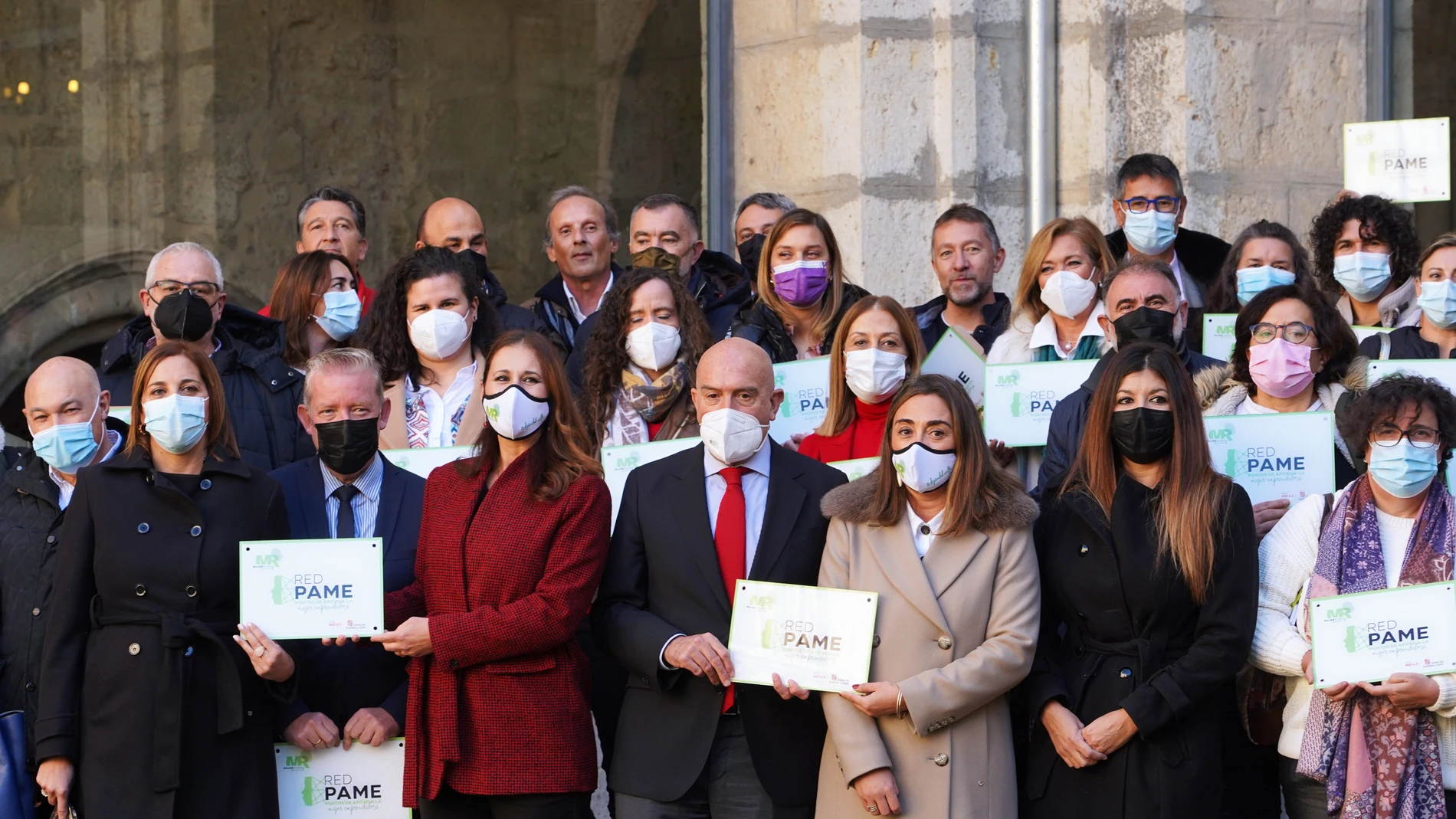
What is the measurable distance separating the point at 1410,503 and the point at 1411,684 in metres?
0.60

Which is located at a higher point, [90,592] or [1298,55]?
[1298,55]

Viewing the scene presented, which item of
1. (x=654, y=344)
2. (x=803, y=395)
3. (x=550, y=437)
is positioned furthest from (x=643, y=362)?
(x=550, y=437)

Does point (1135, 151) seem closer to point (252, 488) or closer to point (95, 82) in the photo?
point (252, 488)

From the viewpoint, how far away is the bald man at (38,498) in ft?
19.2

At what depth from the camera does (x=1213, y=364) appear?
21.0ft

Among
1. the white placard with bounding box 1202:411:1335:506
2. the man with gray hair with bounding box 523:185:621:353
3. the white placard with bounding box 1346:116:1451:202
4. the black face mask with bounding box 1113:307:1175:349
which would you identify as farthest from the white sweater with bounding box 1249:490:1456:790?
the man with gray hair with bounding box 523:185:621:353

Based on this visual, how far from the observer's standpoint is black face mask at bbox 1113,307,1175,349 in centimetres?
631

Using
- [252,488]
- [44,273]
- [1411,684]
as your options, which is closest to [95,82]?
[44,273]

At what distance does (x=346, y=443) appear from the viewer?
19.1 feet

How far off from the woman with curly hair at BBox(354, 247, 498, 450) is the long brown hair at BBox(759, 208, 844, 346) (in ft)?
3.38

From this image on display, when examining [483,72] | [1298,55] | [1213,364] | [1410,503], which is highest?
[483,72]

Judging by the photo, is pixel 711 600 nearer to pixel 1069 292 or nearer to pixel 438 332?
pixel 438 332

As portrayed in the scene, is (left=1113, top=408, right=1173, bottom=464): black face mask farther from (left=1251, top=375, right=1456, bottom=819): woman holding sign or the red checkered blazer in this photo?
the red checkered blazer

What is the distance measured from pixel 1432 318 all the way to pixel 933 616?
244 cm
